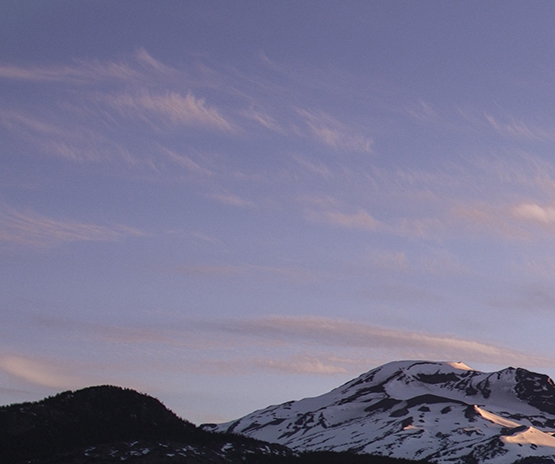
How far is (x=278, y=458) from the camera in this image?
17762 cm

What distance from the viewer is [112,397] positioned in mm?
189000

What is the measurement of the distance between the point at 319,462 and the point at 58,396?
57.5 metres

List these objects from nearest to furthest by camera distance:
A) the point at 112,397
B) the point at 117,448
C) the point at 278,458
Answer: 1. the point at 117,448
2. the point at 278,458
3. the point at 112,397

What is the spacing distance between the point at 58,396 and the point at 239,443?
129 ft

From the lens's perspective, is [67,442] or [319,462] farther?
[319,462]

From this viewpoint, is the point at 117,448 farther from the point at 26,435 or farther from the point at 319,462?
the point at 319,462

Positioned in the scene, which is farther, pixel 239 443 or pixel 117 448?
pixel 239 443

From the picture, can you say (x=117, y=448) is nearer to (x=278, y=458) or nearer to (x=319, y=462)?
(x=278, y=458)

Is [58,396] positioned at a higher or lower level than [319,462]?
higher

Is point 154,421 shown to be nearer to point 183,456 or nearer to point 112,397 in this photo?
point 112,397

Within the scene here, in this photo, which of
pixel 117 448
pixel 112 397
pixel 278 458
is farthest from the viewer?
pixel 112 397

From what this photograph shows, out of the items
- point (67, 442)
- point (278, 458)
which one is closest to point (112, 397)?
point (67, 442)

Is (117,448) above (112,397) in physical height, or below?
below

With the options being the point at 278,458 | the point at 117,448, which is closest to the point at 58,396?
the point at 117,448
